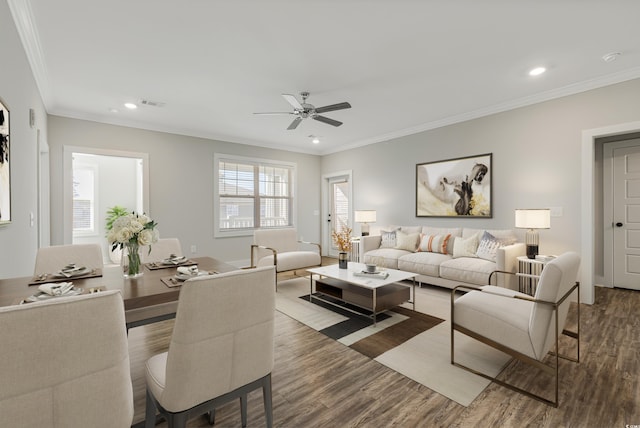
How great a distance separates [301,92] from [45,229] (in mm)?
3763

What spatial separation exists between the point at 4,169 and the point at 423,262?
172 inches

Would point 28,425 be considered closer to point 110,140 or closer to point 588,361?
point 588,361

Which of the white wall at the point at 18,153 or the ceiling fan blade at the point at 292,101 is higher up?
the ceiling fan blade at the point at 292,101

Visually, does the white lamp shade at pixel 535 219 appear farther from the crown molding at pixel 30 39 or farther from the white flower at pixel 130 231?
the crown molding at pixel 30 39

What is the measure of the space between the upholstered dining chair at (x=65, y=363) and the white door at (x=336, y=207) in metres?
6.10

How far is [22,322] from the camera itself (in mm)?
780

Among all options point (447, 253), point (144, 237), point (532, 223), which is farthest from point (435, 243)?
point (144, 237)

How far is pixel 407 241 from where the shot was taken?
Result: 495 centimetres

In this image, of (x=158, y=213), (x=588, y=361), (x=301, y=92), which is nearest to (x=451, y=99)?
(x=301, y=92)

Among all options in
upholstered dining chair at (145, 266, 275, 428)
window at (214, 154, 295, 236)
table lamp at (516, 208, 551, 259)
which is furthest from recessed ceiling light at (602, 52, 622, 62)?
window at (214, 154, 295, 236)

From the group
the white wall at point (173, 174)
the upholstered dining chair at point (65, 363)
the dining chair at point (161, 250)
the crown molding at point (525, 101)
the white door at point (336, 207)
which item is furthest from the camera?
the white door at point (336, 207)

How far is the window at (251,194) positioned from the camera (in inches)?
234

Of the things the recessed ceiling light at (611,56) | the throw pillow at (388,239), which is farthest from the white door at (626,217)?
the throw pillow at (388,239)

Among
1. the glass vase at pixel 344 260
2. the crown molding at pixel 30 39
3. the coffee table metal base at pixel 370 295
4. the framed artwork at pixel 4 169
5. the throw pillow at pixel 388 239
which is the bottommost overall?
the coffee table metal base at pixel 370 295
